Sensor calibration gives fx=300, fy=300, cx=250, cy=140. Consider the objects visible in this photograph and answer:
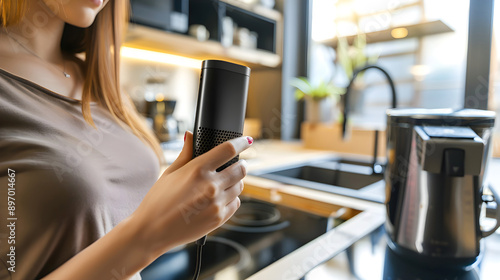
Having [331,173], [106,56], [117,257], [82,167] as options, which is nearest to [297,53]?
[331,173]

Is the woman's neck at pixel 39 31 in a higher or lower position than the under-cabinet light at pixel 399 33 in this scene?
lower

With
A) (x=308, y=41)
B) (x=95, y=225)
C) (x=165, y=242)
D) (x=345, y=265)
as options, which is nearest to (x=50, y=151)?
(x=95, y=225)

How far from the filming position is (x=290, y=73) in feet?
7.35

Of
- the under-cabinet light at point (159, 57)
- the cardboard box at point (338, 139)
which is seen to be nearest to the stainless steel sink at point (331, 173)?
the cardboard box at point (338, 139)

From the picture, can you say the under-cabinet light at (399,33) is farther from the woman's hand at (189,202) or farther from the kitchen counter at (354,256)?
the woman's hand at (189,202)

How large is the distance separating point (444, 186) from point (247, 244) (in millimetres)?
415

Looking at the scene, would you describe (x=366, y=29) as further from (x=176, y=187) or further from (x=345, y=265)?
(x=176, y=187)

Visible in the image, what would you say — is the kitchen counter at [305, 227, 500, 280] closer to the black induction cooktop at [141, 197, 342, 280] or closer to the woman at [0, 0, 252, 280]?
the black induction cooktop at [141, 197, 342, 280]

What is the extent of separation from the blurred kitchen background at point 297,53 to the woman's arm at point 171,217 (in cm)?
121

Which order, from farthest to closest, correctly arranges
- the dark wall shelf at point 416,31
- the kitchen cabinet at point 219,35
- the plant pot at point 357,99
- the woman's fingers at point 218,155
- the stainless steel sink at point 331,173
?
the plant pot at point 357,99 → the dark wall shelf at point 416,31 → the kitchen cabinet at point 219,35 → the stainless steel sink at point 331,173 → the woman's fingers at point 218,155

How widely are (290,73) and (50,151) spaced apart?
2.00 meters

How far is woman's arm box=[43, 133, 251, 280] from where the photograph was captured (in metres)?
0.29

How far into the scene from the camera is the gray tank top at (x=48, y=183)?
37cm

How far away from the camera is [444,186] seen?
0.47 metres
